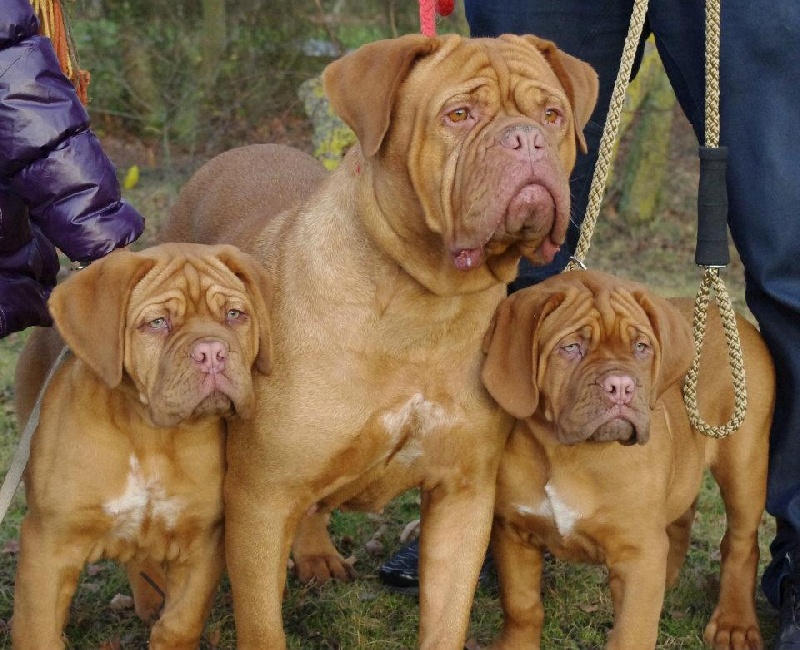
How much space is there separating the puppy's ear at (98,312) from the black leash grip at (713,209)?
1.95 m

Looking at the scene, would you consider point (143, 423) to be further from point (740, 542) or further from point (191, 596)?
point (740, 542)

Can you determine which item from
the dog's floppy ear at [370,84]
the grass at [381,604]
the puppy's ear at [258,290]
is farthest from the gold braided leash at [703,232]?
the puppy's ear at [258,290]

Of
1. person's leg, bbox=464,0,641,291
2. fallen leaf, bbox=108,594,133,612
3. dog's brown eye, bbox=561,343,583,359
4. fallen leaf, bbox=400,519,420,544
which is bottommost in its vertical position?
fallen leaf, bbox=400,519,420,544

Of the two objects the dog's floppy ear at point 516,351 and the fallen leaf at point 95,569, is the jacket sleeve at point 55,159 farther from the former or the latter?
the fallen leaf at point 95,569

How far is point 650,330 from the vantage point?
4.17m

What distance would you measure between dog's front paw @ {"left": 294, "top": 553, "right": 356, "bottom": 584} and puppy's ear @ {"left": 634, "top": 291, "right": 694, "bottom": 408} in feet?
5.78

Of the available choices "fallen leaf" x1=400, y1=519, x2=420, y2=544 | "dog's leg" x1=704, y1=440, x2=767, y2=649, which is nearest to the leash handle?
"fallen leaf" x1=400, y1=519, x2=420, y2=544

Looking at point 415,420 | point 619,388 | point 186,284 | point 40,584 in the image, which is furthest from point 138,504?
point 619,388

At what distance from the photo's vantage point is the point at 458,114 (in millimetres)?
3783

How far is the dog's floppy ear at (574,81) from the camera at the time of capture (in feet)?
13.4

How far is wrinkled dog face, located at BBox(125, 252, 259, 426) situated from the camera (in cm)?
376

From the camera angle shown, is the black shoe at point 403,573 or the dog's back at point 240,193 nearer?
the dog's back at point 240,193

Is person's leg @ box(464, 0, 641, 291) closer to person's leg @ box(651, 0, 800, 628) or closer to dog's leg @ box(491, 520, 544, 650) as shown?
person's leg @ box(651, 0, 800, 628)

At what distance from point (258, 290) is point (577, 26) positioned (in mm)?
1637
